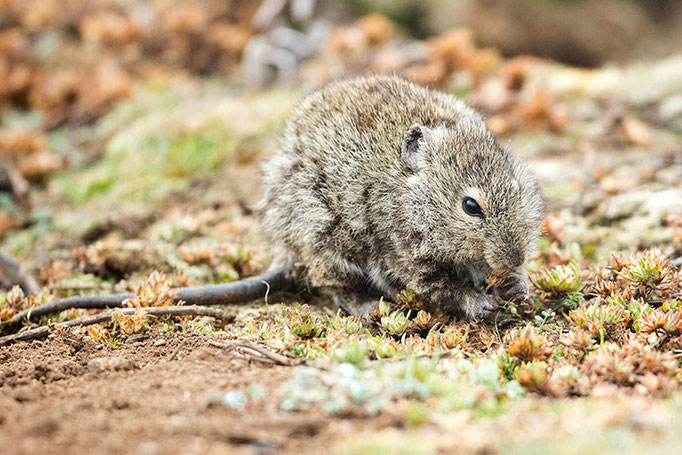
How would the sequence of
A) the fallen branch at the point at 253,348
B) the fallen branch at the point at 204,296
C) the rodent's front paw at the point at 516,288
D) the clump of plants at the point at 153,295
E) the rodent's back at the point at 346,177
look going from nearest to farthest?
the fallen branch at the point at 253,348
the rodent's front paw at the point at 516,288
the clump of plants at the point at 153,295
the fallen branch at the point at 204,296
the rodent's back at the point at 346,177

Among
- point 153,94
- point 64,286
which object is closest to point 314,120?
point 64,286

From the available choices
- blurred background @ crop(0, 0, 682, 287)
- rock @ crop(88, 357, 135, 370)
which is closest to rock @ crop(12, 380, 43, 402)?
rock @ crop(88, 357, 135, 370)

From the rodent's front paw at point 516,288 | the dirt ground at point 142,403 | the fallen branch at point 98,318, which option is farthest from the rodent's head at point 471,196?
the fallen branch at point 98,318

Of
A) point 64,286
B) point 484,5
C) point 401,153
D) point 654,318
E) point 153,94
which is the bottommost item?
point 64,286

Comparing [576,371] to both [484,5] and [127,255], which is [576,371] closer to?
[127,255]

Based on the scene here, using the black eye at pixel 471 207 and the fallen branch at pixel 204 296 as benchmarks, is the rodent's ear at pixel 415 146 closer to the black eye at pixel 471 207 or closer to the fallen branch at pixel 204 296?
the black eye at pixel 471 207

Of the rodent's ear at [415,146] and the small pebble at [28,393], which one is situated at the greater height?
the rodent's ear at [415,146]

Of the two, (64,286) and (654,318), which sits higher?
(654,318)
